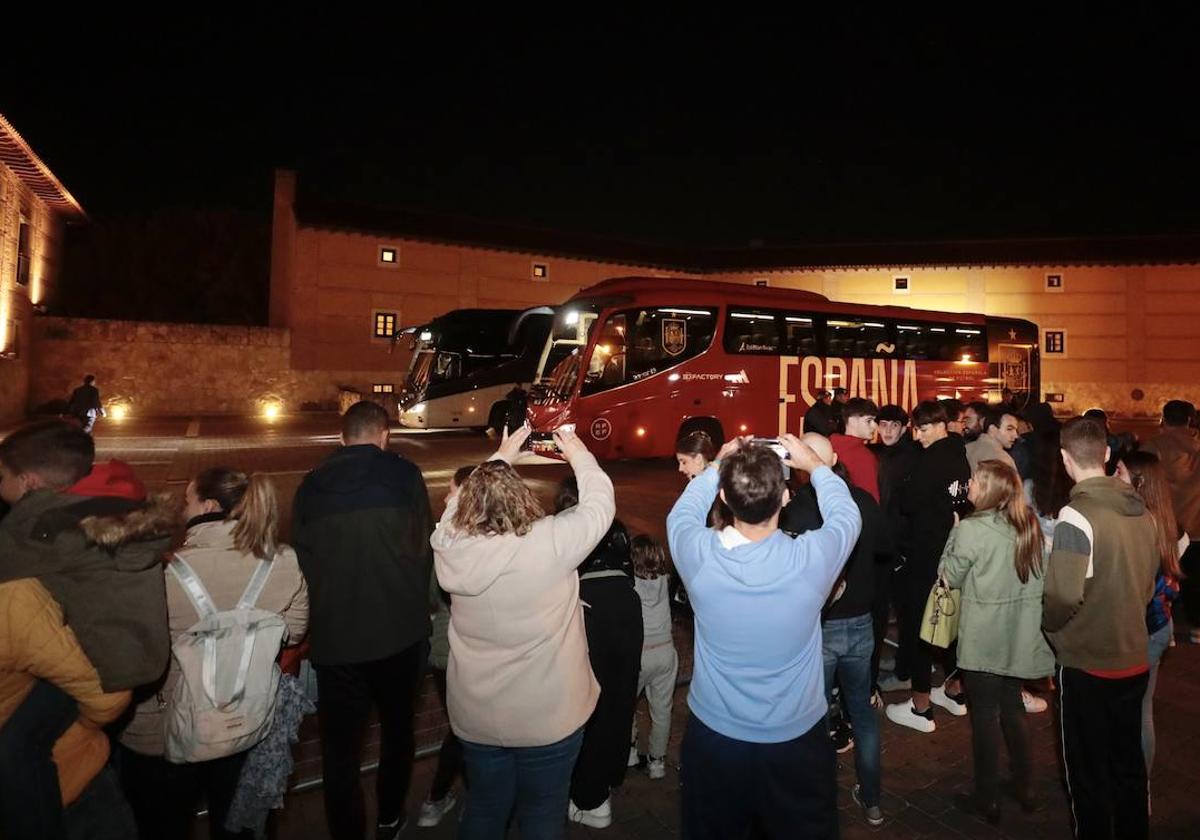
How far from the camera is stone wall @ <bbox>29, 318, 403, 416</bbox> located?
25.2 meters

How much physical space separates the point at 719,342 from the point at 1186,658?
8656 millimetres

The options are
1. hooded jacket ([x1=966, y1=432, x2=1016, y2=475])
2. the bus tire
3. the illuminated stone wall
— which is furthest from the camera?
the illuminated stone wall

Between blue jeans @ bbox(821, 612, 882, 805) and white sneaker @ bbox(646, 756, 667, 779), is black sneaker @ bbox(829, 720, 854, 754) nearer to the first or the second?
blue jeans @ bbox(821, 612, 882, 805)

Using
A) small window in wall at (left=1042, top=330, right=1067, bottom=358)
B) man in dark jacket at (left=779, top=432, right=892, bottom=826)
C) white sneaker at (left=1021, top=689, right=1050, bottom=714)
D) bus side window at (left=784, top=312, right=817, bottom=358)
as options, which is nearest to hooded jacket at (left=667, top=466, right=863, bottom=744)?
man in dark jacket at (left=779, top=432, right=892, bottom=826)

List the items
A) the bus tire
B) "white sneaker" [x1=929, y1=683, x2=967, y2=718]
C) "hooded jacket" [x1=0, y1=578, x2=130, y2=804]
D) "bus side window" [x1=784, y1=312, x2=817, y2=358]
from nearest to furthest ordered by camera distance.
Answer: "hooded jacket" [x1=0, y1=578, x2=130, y2=804] < "white sneaker" [x1=929, y1=683, x2=967, y2=718] < the bus tire < "bus side window" [x1=784, y1=312, x2=817, y2=358]

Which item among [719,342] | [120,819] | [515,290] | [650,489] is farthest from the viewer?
[515,290]

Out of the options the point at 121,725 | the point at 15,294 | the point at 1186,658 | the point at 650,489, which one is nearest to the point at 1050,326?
the point at 650,489

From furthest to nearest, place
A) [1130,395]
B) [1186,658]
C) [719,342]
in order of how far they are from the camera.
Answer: [1130,395] < [719,342] < [1186,658]

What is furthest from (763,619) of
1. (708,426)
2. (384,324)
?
(384,324)

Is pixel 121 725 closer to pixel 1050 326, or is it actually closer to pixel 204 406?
pixel 204 406

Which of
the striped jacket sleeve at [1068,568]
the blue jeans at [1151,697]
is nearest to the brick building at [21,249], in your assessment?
the striped jacket sleeve at [1068,568]

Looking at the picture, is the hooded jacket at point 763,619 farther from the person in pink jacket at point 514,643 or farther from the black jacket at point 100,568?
the black jacket at point 100,568

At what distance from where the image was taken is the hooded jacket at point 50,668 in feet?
6.64

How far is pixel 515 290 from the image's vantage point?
3484cm
